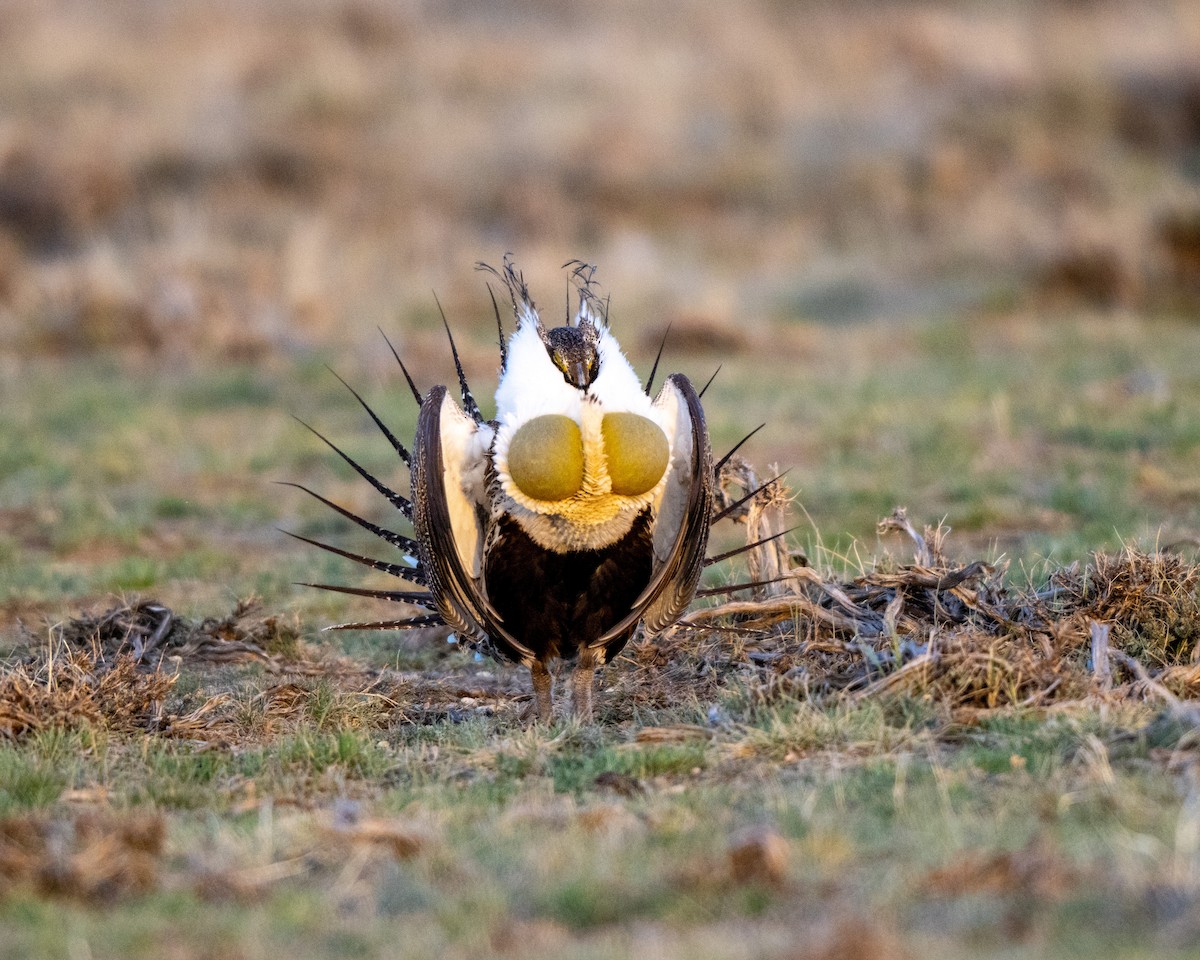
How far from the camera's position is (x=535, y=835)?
3066mm

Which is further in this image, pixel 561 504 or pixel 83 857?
pixel 561 504

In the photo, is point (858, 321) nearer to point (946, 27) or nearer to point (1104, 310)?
point (1104, 310)

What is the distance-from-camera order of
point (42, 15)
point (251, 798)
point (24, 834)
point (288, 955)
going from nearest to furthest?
1. point (288, 955)
2. point (24, 834)
3. point (251, 798)
4. point (42, 15)

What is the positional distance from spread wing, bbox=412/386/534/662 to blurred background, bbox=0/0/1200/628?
233 cm

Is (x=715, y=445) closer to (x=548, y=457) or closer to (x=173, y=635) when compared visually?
(x=173, y=635)

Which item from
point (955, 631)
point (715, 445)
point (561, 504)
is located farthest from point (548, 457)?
point (715, 445)

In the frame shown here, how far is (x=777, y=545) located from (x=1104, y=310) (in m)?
8.16

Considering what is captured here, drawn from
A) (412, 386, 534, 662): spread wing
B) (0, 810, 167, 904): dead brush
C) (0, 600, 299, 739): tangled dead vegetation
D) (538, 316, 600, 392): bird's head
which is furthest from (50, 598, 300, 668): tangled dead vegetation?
(0, 810, 167, 904): dead brush

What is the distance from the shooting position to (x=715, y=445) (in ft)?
26.9

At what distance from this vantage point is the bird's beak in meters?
3.87

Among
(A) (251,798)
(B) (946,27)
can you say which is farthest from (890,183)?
(A) (251,798)

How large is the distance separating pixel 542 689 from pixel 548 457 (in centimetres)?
76

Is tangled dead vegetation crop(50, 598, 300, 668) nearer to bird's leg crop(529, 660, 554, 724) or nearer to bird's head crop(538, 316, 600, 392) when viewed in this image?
bird's leg crop(529, 660, 554, 724)

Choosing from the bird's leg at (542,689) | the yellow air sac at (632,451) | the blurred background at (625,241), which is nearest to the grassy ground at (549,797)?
the bird's leg at (542,689)
